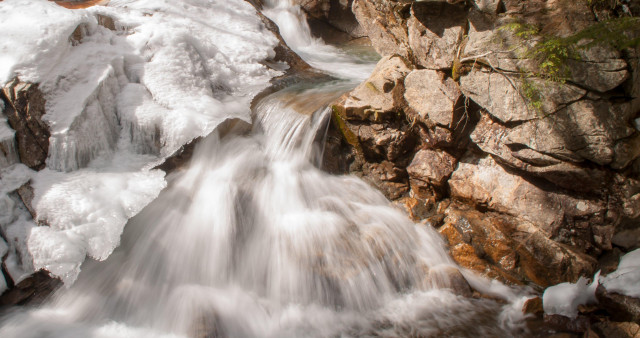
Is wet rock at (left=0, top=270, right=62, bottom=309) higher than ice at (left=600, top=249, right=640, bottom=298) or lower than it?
lower

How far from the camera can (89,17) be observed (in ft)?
18.3

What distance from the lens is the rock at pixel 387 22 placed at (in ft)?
17.8

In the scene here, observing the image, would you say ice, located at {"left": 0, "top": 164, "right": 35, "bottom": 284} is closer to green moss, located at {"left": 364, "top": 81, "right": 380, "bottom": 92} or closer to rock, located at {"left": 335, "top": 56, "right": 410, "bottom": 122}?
rock, located at {"left": 335, "top": 56, "right": 410, "bottom": 122}

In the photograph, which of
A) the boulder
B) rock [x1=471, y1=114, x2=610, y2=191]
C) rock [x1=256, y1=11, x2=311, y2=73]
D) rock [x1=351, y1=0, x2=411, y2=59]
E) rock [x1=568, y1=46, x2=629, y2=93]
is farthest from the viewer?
rock [x1=256, y1=11, x2=311, y2=73]

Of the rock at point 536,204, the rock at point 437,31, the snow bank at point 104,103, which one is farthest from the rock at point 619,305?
the snow bank at point 104,103

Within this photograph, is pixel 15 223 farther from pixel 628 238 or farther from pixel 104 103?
pixel 628 238

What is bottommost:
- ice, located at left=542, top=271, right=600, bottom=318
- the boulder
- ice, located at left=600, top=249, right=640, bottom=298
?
ice, located at left=542, top=271, right=600, bottom=318

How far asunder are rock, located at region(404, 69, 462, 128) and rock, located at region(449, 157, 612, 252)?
0.73m

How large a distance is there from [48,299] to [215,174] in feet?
7.14

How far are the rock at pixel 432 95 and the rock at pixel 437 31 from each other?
0.54 feet

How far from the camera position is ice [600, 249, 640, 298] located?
3.45 m

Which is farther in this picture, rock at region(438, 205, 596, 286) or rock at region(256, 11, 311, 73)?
rock at region(256, 11, 311, 73)

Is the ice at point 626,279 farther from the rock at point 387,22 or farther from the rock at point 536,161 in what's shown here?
the rock at point 387,22

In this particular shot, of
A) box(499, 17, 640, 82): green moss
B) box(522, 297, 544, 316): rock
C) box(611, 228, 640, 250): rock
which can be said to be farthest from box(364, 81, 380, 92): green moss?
box(611, 228, 640, 250): rock
